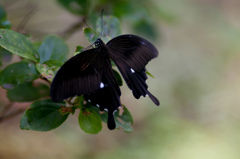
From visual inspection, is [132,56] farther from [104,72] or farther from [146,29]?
[146,29]

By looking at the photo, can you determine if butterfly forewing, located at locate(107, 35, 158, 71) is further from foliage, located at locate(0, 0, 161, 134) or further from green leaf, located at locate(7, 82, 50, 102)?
green leaf, located at locate(7, 82, 50, 102)

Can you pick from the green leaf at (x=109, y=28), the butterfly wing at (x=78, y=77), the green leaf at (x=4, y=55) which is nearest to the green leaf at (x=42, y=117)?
the butterfly wing at (x=78, y=77)

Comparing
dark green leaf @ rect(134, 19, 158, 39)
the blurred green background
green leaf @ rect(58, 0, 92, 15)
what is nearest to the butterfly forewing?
green leaf @ rect(58, 0, 92, 15)

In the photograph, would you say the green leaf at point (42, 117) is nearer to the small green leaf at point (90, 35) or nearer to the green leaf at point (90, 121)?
the green leaf at point (90, 121)

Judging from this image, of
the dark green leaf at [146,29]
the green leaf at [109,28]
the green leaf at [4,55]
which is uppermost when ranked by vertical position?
the dark green leaf at [146,29]

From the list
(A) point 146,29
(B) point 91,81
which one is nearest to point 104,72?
(B) point 91,81

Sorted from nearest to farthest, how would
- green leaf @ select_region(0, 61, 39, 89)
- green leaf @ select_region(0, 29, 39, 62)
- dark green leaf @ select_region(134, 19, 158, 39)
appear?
green leaf @ select_region(0, 29, 39, 62) → green leaf @ select_region(0, 61, 39, 89) → dark green leaf @ select_region(134, 19, 158, 39)
